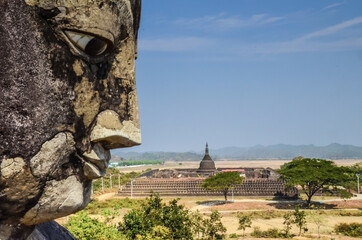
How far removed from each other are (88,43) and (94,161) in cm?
95

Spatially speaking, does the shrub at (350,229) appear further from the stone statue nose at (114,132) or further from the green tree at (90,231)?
the stone statue nose at (114,132)

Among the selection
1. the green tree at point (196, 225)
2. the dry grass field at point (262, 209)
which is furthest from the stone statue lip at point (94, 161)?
the dry grass field at point (262, 209)

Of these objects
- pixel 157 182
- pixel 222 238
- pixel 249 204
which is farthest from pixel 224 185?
pixel 222 238

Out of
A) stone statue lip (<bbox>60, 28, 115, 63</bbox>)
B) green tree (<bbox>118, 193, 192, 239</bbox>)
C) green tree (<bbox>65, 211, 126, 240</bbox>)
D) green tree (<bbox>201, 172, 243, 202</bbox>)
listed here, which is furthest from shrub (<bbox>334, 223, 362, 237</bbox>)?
stone statue lip (<bbox>60, 28, 115, 63</bbox>)

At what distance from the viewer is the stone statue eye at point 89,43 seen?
262cm

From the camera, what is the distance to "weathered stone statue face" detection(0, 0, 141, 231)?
94.7 inches

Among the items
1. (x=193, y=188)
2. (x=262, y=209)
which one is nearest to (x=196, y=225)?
(x=262, y=209)

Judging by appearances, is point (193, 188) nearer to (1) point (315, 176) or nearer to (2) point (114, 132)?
(1) point (315, 176)

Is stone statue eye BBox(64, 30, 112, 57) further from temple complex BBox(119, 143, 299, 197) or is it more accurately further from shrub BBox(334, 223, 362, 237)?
temple complex BBox(119, 143, 299, 197)

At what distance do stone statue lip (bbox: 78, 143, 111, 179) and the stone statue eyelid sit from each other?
2.44 feet

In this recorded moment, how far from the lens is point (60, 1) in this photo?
8.37 feet

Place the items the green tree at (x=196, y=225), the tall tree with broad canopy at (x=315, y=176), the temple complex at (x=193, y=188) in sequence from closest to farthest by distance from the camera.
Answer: the green tree at (x=196, y=225), the tall tree with broad canopy at (x=315, y=176), the temple complex at (x=193, y=188)

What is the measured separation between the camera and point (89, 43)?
2.70 metres

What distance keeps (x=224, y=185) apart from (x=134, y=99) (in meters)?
32.8
